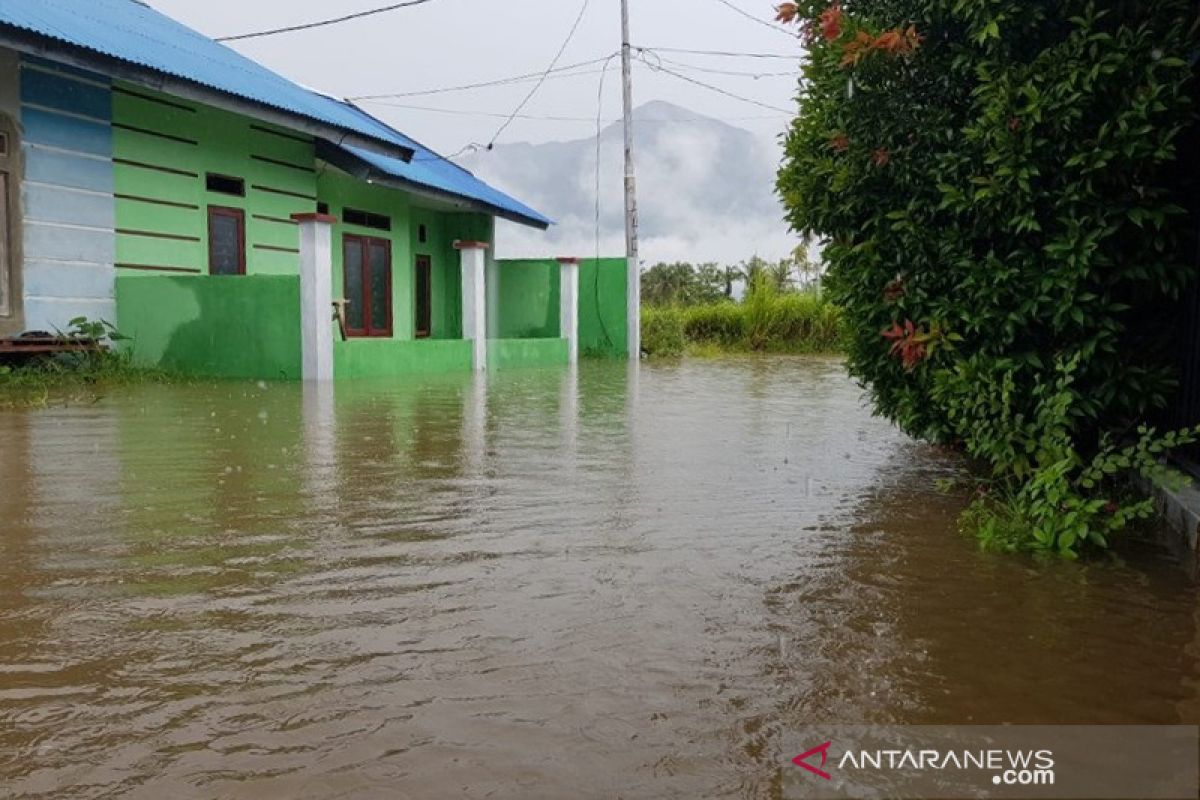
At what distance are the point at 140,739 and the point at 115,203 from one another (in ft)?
37.3

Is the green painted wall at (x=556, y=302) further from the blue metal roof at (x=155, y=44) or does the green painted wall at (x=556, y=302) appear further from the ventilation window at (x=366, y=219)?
the blue metal roof at (x=155, y=44)

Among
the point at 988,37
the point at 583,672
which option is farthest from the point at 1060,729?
the point at 988,37

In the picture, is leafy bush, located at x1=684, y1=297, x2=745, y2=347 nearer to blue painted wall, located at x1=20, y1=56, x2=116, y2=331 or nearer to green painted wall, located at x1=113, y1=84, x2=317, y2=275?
green painted wall, located at x1=113, y1=84, x2=317, y2=275

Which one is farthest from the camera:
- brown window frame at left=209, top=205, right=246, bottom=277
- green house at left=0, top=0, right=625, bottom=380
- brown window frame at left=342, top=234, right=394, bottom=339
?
brown window frame at left=342, top=234, right=394, bottom=339

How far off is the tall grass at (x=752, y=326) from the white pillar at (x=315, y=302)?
35.5 ft

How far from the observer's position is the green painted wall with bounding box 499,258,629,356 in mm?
20250

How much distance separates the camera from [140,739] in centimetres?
208

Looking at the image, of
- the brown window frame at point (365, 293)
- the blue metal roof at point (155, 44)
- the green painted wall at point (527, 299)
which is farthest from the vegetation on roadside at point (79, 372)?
the green painted wall at point (527, 299)

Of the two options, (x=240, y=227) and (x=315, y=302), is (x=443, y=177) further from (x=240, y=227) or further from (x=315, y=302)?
(x=315, y=302)

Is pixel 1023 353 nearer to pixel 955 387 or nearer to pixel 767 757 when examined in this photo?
pixel 955 387

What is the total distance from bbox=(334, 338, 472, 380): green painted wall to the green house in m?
0.03

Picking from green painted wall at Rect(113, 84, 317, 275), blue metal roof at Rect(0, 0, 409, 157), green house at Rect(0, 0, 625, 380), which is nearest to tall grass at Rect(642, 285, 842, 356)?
green house at Rect(0, 0, 625, 380)

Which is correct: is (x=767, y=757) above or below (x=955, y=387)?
below

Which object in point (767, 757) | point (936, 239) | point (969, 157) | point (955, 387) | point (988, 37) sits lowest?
point (767, 757)
